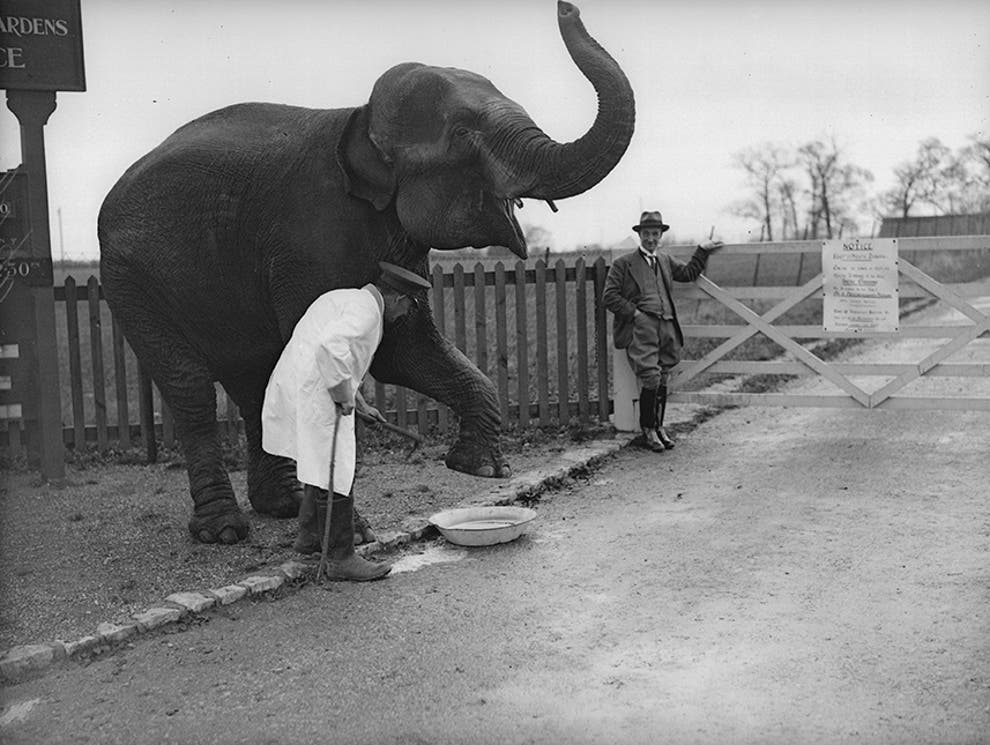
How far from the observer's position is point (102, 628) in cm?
538

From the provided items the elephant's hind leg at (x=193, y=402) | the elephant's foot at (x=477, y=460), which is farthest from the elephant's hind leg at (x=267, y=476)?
the elephant's foot at (x=477, y=460)

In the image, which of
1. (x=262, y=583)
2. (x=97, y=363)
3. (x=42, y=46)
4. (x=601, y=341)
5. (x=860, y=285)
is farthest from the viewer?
(x=601, y=341)

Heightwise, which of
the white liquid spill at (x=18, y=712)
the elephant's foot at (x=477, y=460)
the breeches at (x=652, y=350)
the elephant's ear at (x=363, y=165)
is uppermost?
the elephant's ear at (x=363, y=165)

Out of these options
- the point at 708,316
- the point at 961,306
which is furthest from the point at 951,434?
the point at 708,316

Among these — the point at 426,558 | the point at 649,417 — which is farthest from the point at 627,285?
the point at 426,558

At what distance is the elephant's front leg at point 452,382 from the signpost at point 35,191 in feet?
12.3

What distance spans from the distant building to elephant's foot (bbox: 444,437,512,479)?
29.6 meters

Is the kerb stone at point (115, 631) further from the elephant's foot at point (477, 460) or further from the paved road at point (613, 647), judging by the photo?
the elephant's foot at point (477, 460)

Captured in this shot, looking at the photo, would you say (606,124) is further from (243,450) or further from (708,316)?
(708,316)

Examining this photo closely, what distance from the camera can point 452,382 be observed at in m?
6.59

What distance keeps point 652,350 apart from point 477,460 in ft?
13.5

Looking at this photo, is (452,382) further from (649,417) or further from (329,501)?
(649,417)

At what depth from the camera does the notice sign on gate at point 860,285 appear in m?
10.1

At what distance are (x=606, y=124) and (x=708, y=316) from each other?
673 inches
